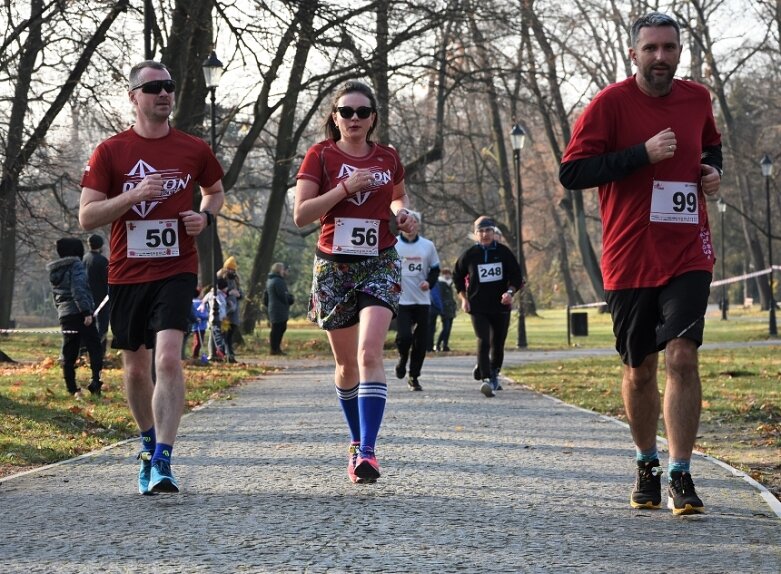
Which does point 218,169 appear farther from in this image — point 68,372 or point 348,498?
point 68,372

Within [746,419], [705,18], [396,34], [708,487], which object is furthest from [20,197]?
[705,18]

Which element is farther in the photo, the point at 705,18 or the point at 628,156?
the point at 705,18

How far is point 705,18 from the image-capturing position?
43594mm

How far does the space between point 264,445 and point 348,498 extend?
2.82 m

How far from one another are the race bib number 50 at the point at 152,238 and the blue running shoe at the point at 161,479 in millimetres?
1058

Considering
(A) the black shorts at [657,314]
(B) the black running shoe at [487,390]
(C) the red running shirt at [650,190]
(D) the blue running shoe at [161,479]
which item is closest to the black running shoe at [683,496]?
(A) the black shorts at [657,314]

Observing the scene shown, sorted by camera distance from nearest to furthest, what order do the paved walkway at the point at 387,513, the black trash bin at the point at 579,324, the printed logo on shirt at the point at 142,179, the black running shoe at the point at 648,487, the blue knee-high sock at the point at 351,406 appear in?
the paved walkway at the point at 387,513 → the black running shoe at the point at 648,487 → the printed logo on shirt at the point at 142,179 → the blue knee-high sock at the point at 351,406 → the black trash bin at the point at 579,324

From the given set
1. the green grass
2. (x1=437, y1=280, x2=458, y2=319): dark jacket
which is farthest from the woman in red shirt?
(x1=437, y1=280, x2=458, y2=319): dark jacket

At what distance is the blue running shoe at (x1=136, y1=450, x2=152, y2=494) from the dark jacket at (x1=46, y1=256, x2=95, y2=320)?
750 cm

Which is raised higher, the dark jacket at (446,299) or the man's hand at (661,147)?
the man's hand at (661,147)

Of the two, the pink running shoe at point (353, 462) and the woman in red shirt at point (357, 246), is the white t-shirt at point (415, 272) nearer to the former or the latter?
the woman in red shirt at point (357, 246)

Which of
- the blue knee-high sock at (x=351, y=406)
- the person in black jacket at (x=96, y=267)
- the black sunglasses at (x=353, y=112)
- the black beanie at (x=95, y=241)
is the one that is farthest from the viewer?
the person in black jacket at (x=96, y=267)

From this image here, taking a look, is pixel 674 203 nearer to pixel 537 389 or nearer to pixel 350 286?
pixel 350 286

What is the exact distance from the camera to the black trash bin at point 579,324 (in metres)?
36.8
